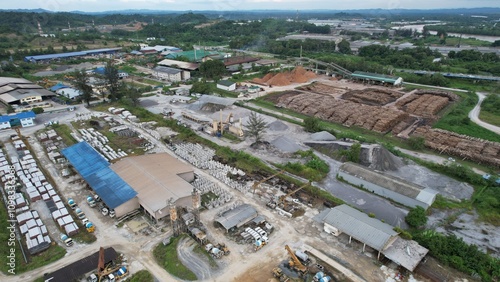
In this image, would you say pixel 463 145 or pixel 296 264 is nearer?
pixel 296 264

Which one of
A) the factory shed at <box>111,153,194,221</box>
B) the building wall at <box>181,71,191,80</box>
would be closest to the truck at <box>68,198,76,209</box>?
the factory shed at <box>111,153,194,221</box>

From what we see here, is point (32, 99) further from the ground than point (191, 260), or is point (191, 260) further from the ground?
point (32, 99)

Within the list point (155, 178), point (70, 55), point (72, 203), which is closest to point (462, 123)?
point (155, 178)

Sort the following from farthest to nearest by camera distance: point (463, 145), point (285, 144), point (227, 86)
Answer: point (227, 86), point (285, 144), point (463, 145)

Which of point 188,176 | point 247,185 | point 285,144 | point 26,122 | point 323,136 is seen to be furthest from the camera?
point 26,122

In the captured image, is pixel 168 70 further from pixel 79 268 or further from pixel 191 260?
pixel 191 260

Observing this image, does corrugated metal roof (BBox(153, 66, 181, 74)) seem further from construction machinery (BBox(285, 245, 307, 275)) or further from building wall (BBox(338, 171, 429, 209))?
construction machinery (BBox(285, 245, 307, 275))

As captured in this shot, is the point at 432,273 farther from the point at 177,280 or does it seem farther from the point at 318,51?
the point at 318,51

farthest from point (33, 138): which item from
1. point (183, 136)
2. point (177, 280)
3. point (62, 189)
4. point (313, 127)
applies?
point (313, 127)
